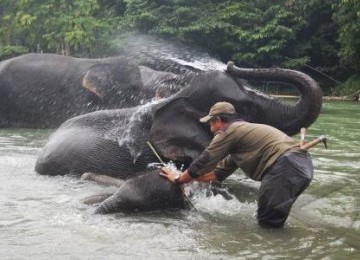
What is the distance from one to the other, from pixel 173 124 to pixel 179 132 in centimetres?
12

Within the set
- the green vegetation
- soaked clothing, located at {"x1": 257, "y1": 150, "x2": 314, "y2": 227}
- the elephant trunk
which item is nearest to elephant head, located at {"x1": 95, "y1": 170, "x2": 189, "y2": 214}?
soaked clothing, located at {"x1": 257, "y1": 150, "x2": 314, "y2": 227}

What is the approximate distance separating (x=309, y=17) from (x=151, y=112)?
24.8 m

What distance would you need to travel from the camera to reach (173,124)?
22.0ft

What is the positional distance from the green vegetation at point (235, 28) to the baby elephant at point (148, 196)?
22947mm

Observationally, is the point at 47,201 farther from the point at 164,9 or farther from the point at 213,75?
the point at 164,9

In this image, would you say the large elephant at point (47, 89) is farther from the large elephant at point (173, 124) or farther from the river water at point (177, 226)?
the river water at point (177, 226)

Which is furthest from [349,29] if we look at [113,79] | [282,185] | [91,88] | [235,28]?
[282,185]

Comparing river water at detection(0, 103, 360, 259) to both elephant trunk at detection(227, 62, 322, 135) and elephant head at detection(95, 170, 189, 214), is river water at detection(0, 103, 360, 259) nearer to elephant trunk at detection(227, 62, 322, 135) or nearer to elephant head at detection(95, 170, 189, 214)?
elephant head at detection(95, 170, 189, 214)

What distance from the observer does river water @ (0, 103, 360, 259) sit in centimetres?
443

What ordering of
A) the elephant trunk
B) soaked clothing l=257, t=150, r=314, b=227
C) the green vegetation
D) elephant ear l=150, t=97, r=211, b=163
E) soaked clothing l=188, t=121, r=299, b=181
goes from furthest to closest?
the green vegetation → elephant ear l=150, t=97, r=211, b=163 → the elephant trunk → soaked clothing l=188, t=121, r=299, b=181 → soaked clothing l=257, t=150, r=314, b=227

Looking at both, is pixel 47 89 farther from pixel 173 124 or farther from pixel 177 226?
pixel 177 226

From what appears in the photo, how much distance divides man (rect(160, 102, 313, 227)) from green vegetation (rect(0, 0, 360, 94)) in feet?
75.7

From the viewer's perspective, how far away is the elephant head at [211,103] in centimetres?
646

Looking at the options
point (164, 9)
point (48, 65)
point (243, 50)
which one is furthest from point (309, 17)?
point (48, 65)
